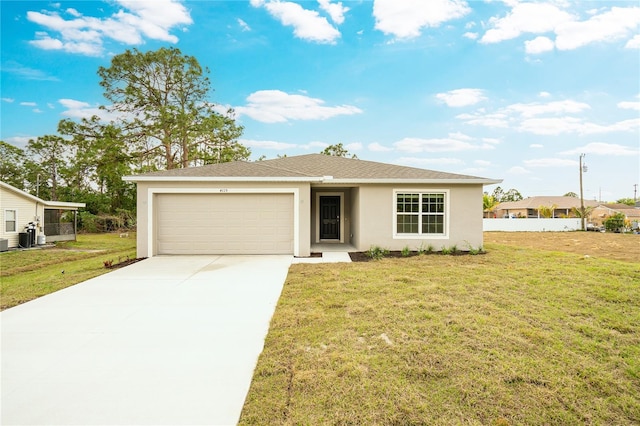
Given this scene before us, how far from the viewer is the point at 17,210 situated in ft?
53.4

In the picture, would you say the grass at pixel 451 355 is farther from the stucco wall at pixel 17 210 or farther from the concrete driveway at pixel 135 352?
the stucco wall at pixel 17 210

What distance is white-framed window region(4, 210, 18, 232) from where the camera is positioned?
51.4 ft

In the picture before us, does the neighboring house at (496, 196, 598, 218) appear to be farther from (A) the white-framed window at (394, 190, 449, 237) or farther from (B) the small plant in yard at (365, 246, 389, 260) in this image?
(B) the small plant in yard at (365, 246, 389, 260)

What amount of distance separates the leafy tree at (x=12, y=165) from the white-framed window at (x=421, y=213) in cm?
3682

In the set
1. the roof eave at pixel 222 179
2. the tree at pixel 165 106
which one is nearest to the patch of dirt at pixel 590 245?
the roof eave at pixel 222 179

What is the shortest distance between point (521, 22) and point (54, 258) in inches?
870

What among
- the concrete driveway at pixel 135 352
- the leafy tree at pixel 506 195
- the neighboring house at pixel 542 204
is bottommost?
the concrete driveway at pixel 135 352

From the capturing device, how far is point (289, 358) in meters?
3.57

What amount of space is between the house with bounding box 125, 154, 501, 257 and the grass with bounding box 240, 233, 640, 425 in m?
4.35

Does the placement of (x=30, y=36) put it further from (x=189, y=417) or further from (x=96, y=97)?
(x=189, y=417)

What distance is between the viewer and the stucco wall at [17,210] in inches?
610

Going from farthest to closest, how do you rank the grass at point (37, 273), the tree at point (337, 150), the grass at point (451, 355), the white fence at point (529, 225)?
the tree at point (337, 150) → the white fence at point (529, 225) → the grass at point (37, 273) → the grass at point (451, 355)

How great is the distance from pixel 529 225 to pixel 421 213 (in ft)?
70.8

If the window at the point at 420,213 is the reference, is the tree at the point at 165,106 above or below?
above
